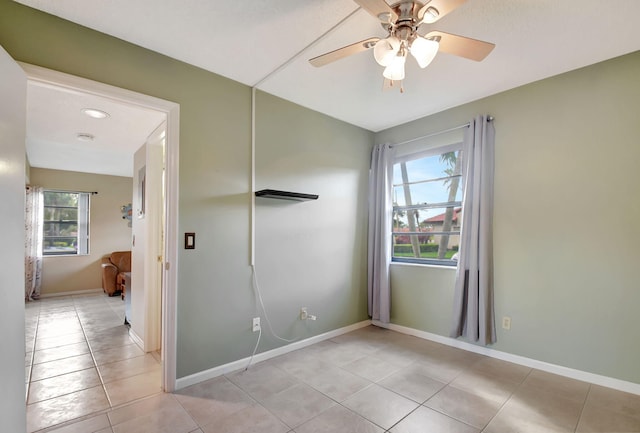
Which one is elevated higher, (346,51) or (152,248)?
(346,51)

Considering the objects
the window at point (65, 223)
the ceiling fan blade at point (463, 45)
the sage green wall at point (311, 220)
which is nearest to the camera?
the ceiling fan blade at point (463, 45)

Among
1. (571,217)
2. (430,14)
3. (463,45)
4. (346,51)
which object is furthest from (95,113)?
(571,217)

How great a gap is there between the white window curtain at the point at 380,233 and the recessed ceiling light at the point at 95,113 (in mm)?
2852

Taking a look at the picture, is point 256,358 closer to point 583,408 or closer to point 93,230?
point 583,408

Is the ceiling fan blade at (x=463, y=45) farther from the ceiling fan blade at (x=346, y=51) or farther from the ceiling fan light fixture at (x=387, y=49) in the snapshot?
the ceiling fan blade at (x=346, y=51)

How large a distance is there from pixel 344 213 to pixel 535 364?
2.29 meters

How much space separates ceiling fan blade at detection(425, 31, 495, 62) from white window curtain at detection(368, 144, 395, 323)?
6.77 ft

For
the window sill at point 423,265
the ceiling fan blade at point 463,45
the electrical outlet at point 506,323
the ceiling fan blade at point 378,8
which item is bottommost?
the electrical outlet at point 506,323

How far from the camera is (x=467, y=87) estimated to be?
280 centimetres

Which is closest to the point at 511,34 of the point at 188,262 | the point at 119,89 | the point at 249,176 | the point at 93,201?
the point at 249,176

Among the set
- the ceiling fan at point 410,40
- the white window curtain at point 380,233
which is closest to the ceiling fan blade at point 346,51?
the ceiling fan at point 410,40

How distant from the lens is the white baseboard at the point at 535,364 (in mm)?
2273

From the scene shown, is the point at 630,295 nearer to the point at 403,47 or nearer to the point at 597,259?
the point at 597,259

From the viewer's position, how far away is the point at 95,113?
8.70ft
